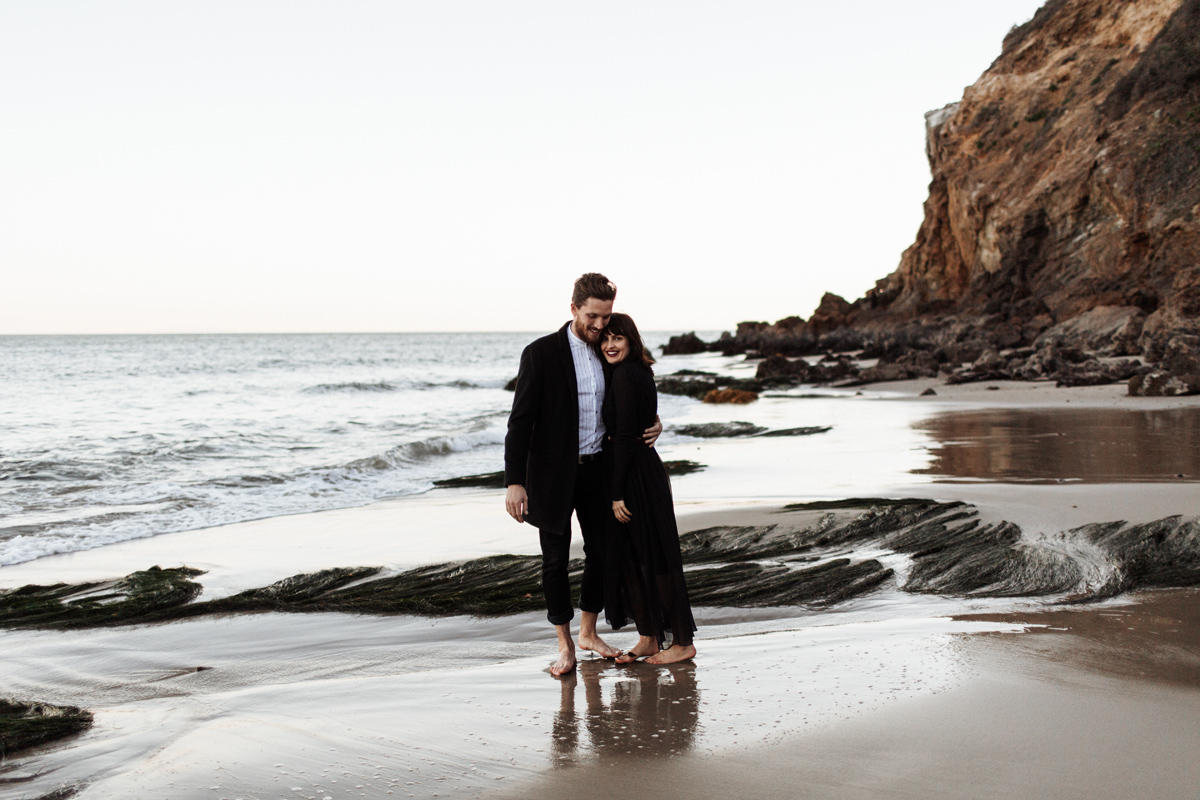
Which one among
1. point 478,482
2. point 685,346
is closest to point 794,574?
point 478,482

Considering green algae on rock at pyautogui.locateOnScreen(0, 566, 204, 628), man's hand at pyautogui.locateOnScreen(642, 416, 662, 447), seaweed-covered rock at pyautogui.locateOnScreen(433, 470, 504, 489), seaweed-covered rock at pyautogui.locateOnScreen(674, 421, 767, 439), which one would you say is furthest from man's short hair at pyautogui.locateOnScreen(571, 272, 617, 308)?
seaweed-covered rock at pyautogui.locateOnScreen(674, 421, 767, 439)

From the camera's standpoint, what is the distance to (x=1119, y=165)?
26219 mm

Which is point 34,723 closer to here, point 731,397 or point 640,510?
point 640,510

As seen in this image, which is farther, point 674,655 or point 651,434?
point 651,434

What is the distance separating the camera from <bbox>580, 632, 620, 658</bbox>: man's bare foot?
368cm

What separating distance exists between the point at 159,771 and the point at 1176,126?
29.7 meters

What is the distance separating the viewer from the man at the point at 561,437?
11.8 feet

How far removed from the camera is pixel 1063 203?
3034cm

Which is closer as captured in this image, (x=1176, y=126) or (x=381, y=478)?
(x=381, y=478)

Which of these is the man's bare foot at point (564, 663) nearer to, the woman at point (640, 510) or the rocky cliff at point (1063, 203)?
the woman at point (640, 510)

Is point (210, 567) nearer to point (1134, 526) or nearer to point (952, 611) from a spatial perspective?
point (952, 611)

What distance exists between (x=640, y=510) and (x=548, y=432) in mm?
505

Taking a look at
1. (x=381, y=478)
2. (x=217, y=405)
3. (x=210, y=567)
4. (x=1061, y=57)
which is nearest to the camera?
(x=210, y=567)

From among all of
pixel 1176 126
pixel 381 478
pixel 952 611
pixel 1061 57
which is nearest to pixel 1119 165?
pixel 1176 126
